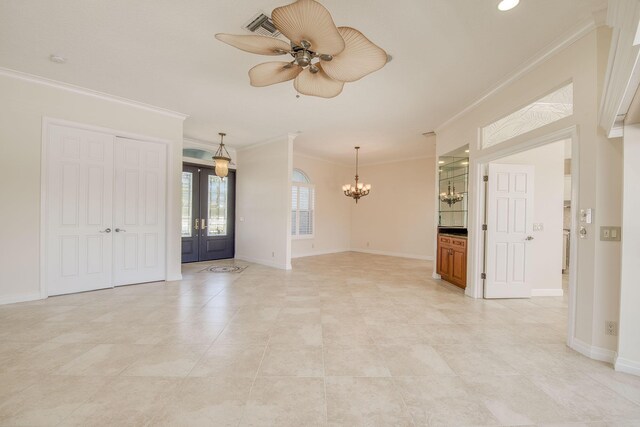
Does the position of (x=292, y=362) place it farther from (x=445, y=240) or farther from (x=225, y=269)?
(x=225, y=269)

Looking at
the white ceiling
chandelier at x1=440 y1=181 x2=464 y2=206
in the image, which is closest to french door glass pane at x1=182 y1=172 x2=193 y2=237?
the white ceiling

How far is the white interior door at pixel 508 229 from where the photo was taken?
4215 mm

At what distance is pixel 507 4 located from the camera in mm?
2264

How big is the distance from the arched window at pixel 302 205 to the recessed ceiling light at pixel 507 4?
6336 mm

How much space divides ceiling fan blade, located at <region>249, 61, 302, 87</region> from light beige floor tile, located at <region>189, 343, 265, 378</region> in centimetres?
255

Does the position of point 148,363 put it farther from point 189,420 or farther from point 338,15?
point 338,15

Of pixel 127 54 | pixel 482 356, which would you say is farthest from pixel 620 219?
pixel 127 54

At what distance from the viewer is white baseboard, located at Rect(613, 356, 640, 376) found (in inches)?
87.2

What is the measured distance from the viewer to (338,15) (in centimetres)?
247

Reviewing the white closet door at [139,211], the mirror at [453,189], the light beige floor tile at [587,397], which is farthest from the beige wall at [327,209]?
the light beige floor tile at [587,397]

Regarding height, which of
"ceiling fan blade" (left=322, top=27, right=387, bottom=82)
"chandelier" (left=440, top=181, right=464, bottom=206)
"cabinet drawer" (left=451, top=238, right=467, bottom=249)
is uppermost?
"ceiling fan blade" (left=322, top=27, right=387, bottom=82)

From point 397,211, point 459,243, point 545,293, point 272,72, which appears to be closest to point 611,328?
point 545,293

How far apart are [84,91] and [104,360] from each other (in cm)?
395

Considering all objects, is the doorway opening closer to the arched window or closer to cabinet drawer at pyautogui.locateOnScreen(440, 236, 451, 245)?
cabinet drawer at pyautogui.locateOnScreen(440, 236, 451, 245)
